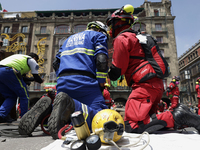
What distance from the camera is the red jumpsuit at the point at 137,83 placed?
1.74m

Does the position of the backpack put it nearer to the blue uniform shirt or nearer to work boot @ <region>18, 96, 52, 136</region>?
the blue uniform shirt

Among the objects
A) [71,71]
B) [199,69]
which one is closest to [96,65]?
[71,71]

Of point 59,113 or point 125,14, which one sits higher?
point 125,14

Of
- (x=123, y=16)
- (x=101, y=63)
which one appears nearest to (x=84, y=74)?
(x=101, y=63)

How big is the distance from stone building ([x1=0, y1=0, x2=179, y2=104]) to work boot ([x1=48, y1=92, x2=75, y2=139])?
69.3ft

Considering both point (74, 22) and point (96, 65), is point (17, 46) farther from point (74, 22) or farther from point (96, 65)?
point (96, 65)

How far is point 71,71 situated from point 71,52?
1.10 ft

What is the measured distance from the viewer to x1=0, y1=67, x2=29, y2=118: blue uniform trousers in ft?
10.0

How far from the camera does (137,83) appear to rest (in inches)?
78.7

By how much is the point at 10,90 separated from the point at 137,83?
2947 millimetres

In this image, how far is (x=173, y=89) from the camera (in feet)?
25.3

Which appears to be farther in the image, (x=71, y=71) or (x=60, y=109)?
(x=71, y=71)

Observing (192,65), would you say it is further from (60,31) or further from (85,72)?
(85,72)

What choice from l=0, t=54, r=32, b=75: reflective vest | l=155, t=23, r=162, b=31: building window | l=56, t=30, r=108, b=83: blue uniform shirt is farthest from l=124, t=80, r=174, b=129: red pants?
l=155, t=23, r=162, b=31: building window
